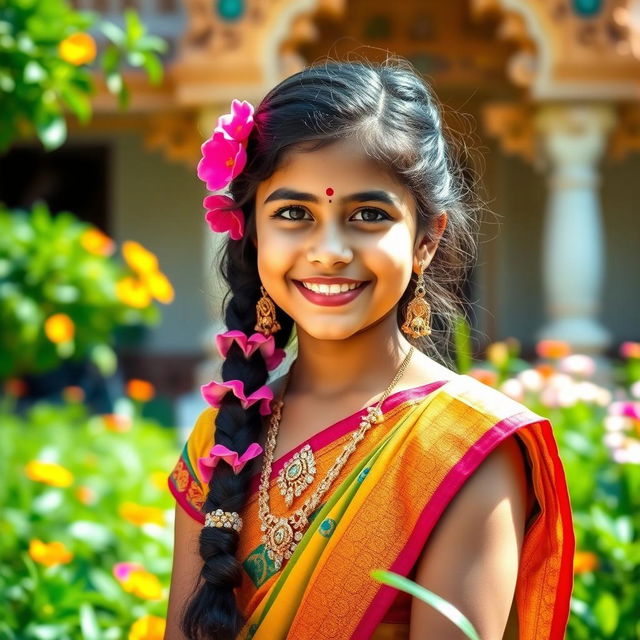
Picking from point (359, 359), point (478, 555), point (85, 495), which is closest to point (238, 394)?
point (359, 359)

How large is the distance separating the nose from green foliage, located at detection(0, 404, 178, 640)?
1.01 metres

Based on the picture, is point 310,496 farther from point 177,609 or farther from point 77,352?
point 77,352

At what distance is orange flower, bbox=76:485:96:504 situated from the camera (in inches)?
125

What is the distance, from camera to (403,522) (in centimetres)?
152

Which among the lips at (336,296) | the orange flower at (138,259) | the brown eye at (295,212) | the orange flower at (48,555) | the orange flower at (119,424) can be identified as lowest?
the orange flower at (119,424)

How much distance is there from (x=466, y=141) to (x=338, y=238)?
2.83m

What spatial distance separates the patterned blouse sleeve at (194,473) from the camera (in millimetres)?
1757

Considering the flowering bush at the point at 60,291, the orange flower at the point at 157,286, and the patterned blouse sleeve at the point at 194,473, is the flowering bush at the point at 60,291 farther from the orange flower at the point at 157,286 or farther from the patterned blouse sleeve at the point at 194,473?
the patterned blouse sleeve at the point at 194,473

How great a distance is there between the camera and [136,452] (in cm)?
416

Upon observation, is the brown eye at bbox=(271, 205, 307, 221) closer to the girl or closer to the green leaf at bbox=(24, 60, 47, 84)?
the girl

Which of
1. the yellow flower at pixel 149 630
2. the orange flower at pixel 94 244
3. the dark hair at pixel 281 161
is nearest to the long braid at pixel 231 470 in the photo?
the dark hair at pixel 281 161

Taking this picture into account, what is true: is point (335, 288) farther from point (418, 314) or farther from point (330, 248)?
point (418, 314)

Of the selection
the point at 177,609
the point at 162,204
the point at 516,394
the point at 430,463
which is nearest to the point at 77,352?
the point at 516,394

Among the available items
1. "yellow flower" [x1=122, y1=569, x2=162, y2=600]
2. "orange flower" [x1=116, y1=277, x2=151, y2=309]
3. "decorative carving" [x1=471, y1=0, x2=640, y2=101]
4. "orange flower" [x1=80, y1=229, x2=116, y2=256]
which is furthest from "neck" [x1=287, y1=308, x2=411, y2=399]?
"decorative carving" [x1=471, y1=0, x2=640, y2=101]
